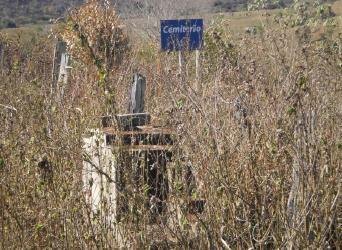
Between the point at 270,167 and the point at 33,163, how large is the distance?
1395 mm

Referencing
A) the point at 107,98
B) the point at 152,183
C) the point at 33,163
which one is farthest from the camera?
the point at 152,183

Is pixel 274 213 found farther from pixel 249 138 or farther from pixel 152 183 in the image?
pixel 152 183

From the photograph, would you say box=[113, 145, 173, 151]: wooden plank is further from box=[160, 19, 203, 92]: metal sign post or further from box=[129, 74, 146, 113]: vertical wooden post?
box=[160, 19, 203, 92]: metal sign post

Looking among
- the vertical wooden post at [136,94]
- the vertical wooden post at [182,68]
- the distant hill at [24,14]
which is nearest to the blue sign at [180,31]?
the vertical wooden post at [182,68]

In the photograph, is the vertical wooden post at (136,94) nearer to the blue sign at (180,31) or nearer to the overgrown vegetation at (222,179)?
the overgrown vegetation at (222,179)

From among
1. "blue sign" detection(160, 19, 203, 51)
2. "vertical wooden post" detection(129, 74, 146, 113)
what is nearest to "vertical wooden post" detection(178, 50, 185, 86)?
"vertical wooden post" detection(129, 74, 146, 113)

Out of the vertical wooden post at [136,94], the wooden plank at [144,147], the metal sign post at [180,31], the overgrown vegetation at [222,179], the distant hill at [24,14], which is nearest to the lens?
the overgrown vegetation at [222,179]

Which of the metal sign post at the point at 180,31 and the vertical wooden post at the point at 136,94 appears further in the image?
the metal sign post at the point at 180,31

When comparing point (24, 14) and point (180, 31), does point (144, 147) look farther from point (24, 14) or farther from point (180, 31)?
point (24, 14)

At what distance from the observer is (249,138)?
12.1 ft

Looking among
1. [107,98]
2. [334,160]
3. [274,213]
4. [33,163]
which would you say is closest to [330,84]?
[334,160]

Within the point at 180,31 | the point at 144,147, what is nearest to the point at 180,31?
the point at 180,31

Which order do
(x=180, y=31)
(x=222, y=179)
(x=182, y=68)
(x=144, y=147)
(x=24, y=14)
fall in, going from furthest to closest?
(x=24, y=14) → (x=180, y=31) → (x=182, y=68) → (x=144, y=147) → (x=222, y=179)

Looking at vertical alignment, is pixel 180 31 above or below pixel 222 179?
above
